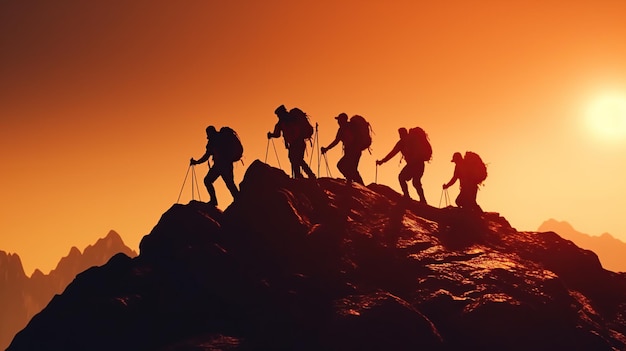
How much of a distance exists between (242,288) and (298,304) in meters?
2.09

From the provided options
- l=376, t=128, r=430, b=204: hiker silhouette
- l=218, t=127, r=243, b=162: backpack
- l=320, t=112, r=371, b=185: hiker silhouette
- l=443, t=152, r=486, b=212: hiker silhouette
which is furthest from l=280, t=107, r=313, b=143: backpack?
l=443, t=152, r=486, b=212: hiker silhouette

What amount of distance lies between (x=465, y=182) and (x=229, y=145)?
38.0 ft

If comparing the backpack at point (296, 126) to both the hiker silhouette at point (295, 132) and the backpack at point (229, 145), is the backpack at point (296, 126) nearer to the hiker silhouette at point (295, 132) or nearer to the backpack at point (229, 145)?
the hiker silhouette at point (295, 132)

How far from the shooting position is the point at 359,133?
27.5 m

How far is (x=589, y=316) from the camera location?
2306 centimetres

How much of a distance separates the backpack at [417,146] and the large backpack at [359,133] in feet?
6.54

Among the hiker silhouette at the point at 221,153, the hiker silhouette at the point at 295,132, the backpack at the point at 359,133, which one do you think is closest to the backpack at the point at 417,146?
the backpack at the point at 359,133

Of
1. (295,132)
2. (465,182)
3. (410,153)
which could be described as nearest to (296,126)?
(295,132)

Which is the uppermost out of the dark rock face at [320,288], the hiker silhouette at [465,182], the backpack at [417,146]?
the backpack at [417,146]

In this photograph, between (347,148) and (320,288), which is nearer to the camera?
(320,288)

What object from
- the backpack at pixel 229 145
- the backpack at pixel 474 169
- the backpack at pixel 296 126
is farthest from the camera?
the backpack at pixel 474 169

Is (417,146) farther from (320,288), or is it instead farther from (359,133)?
(320,288)

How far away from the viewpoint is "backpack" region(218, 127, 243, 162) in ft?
85.6

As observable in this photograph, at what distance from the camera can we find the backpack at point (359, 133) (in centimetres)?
2750
